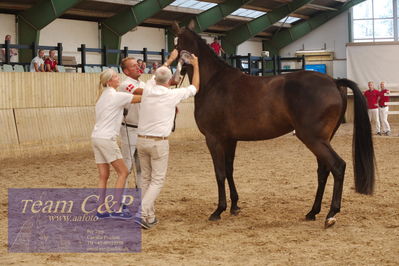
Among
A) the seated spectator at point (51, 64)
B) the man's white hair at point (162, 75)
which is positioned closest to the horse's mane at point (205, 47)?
the man's white hair at point (162, 75)

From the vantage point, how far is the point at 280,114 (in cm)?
575

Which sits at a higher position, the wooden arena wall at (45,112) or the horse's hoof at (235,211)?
the wooden arena wall at (45,112)

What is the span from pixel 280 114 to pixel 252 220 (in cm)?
111

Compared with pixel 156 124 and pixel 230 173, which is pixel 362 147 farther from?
pixel 156 124

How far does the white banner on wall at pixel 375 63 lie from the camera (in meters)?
24.7

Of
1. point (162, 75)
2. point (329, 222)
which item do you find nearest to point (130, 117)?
point (162, 75)

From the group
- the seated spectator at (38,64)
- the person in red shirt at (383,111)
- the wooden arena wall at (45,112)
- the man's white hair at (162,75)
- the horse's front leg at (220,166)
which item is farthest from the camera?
the person in red shirt at (383,111)

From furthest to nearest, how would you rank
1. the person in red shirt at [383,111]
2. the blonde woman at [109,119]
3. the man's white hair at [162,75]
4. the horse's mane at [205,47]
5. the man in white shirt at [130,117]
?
the person in red shirt at [383,111], the horse's mane at [205,47], the man in white shirt at [130,117], the blonde woman at [109,119], the man's white hair at [162,75]

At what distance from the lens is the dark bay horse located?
5.53 metres

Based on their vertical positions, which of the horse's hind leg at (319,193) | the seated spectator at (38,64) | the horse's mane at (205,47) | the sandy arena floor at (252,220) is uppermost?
the seated spectator at (38,64)

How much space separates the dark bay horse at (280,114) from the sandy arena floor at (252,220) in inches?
12.8

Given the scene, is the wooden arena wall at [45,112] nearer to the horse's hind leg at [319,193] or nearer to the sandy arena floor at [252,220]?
the sandy arena floor at [252,220]

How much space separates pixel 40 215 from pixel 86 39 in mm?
16235

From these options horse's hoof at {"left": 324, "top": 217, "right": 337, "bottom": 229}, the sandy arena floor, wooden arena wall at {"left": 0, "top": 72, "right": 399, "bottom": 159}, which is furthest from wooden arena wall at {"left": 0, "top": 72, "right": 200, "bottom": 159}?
horse's hoof at {"left": 324, "top": 217, "right": 337, "bottom": 229}
